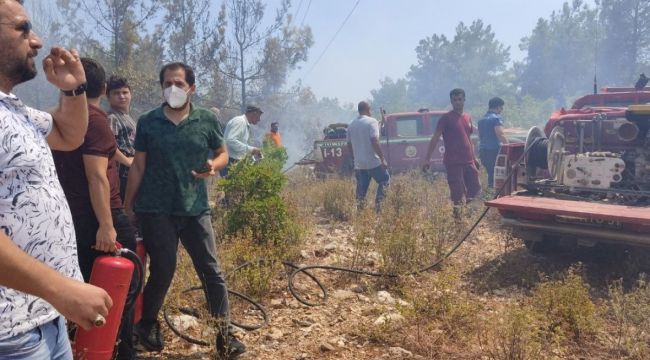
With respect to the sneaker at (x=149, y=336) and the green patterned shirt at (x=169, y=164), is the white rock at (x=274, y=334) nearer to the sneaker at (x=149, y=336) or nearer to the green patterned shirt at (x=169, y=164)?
the sneaker at (x=149, y=336)

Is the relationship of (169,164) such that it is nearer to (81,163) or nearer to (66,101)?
(81,163)

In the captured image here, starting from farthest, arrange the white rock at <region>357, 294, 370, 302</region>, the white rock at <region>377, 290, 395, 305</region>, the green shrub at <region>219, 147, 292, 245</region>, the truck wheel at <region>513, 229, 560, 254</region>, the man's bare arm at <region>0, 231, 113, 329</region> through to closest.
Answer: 1. the green shrub at <region>219, 147, 292, 245</region>
2. the truck wheel at <region>513, 229, 560, 254</region>
3. the white rock at <region>357, 294, 370, 302</region>
4. the white rock at <region>377, 290, 395, 305</region>
5. the man's bare arm at <region>0, 231, 113, 329</region>

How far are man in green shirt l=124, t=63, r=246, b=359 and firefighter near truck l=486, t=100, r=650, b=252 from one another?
275cm

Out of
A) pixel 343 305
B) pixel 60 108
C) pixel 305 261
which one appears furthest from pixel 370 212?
pixel 60 108

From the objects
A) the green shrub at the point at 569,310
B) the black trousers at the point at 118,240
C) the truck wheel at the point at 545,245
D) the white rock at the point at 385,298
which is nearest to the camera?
the black trousers at the point at 118,240

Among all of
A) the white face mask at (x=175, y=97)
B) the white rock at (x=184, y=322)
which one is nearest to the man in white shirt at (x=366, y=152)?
the white rock at (x=184, y=322)

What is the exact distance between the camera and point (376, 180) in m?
7.11

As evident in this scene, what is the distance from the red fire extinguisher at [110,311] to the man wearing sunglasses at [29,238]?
0.75 m

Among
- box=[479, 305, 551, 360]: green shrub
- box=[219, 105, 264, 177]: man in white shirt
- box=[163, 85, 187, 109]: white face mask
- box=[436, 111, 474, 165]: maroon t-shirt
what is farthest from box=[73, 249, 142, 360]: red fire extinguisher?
box=[436, 111, 474, 165]: maroon t-shirt

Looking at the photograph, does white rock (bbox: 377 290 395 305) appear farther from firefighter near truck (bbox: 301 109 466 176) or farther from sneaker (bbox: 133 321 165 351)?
firefighter near truck (bbox: 301 109 466 176)

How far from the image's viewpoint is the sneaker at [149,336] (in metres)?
3.07

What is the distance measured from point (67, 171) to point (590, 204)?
4.16 meters

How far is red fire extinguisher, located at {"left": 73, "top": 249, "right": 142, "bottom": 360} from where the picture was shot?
236 cm

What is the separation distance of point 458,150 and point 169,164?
4.38m
